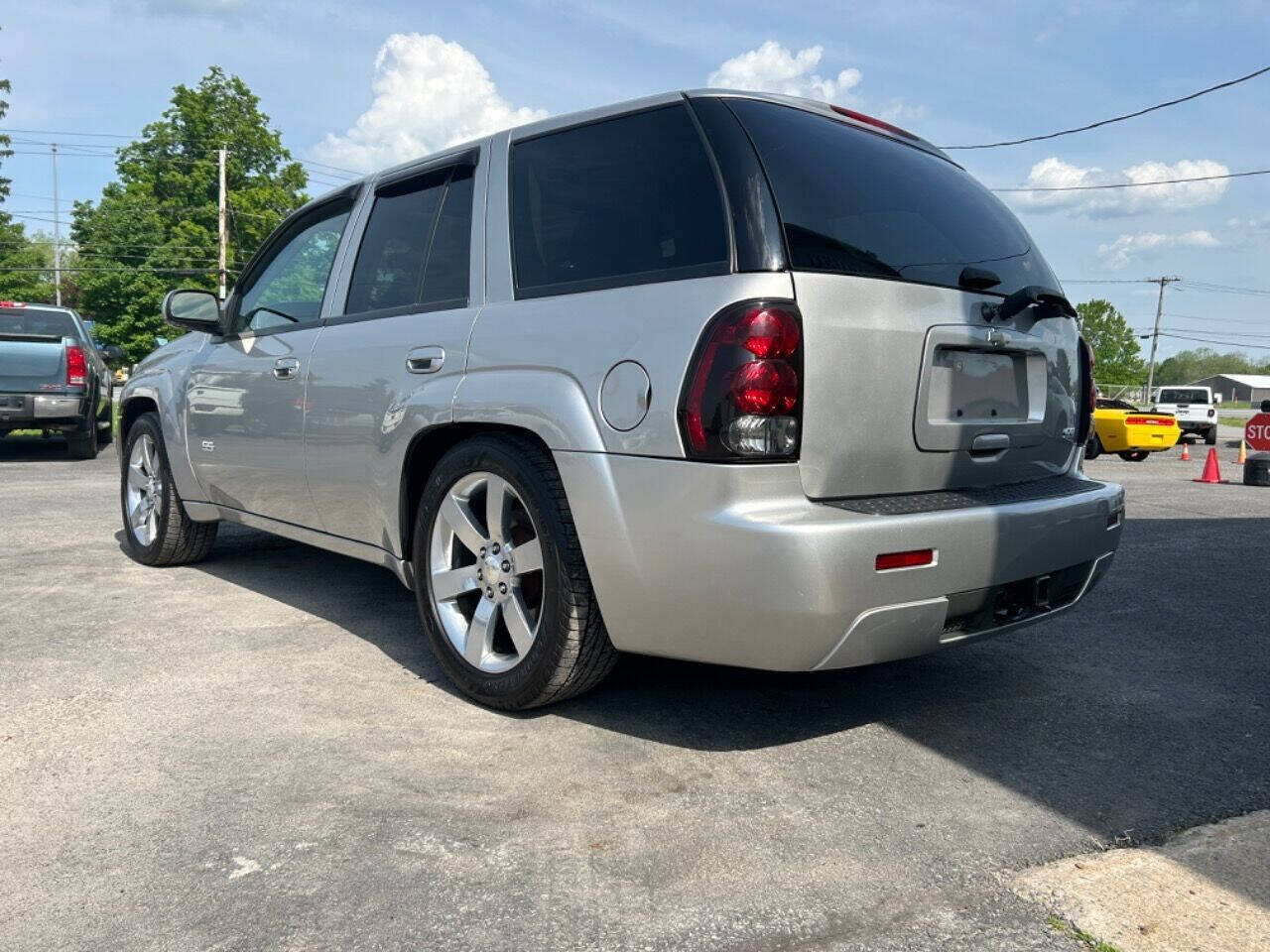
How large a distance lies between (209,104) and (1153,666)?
58.9 m

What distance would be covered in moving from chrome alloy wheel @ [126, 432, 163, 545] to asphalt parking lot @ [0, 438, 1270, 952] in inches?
39.4

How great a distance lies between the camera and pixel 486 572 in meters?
3.40

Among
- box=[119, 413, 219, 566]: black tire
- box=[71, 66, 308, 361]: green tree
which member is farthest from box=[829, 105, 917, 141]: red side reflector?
box=[71, 66, 308, 361]: green tree

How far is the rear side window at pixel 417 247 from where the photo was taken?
3686 millimetres

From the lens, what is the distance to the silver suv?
2703 millimetres

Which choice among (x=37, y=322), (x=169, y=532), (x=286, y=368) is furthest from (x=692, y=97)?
(x=37, y=322)

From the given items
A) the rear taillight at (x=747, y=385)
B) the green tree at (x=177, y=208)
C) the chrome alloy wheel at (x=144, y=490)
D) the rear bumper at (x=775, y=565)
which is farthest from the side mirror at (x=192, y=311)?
the green tree at (x=177, y=208)

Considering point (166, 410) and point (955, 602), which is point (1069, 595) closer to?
point (955, 602)

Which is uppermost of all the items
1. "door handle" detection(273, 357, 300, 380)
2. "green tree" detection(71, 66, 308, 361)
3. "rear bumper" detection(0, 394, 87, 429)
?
"green tree" detection(71, 66, 308, 361)

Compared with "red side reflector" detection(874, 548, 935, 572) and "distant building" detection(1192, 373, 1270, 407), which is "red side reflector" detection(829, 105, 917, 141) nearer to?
"red side reflector" detection(874, 548, 935, 572)

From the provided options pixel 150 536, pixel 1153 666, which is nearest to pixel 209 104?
pixel 150 536

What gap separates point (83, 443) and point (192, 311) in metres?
8.81

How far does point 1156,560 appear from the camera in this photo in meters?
6.54

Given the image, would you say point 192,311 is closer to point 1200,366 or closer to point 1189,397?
point 1189,397
